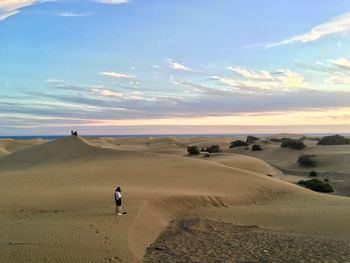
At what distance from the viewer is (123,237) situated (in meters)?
12.7

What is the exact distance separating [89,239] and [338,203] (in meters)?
16.1

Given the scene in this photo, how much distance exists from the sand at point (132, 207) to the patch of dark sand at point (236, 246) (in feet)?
0.75

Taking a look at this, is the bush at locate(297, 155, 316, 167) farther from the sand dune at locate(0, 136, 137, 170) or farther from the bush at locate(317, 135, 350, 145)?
the bush at locate(317, 135, 350, 145)

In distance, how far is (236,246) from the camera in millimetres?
14086

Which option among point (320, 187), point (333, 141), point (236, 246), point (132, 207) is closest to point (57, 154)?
point (320, 187)

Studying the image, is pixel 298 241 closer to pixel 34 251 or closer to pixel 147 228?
pixel 147 228

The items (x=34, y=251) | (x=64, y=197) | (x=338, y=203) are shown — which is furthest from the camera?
(x=338, y=203)

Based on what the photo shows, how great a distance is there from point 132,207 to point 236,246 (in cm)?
481

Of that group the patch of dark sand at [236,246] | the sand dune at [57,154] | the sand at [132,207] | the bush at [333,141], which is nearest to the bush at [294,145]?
the bush at [333,141]

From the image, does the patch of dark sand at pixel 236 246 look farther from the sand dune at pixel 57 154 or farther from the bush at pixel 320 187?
the sand dune at pixel 57 154

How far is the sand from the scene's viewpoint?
38.7 ft

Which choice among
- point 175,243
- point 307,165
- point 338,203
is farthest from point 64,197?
point 307,165

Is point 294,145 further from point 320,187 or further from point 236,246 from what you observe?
point 236,246

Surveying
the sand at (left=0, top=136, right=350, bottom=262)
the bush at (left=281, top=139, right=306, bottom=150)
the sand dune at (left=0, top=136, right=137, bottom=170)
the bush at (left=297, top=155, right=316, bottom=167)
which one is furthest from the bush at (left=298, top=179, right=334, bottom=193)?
the bush at (left=281, top=139, right=306, bottom=150)
